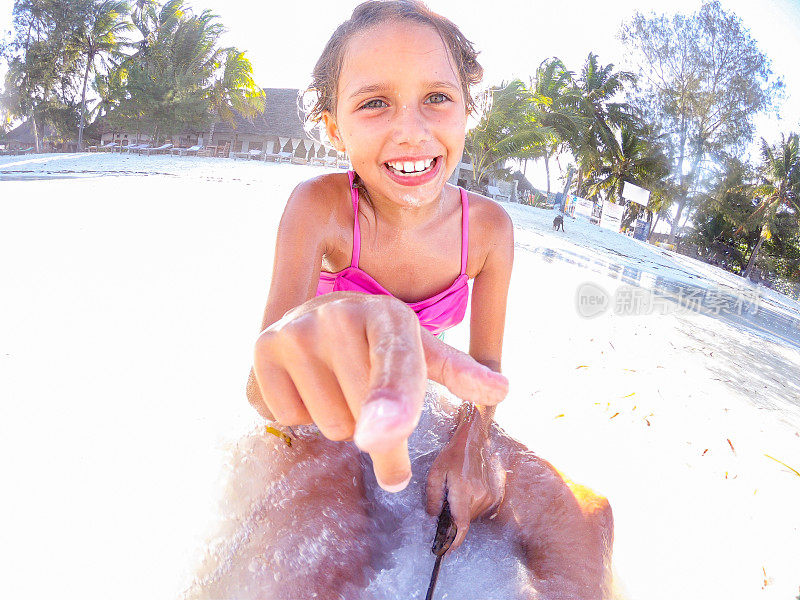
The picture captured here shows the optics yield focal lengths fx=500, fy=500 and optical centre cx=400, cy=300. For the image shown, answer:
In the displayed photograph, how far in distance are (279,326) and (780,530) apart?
170 cm

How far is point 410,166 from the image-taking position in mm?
1432

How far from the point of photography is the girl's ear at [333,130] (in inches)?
64.9

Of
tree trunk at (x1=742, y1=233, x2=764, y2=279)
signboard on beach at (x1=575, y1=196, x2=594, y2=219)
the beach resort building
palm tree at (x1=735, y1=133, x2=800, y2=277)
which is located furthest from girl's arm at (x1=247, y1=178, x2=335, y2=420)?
palm tree at (x1=735, y1=133, x2=800, y2=277)

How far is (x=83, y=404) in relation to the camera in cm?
155

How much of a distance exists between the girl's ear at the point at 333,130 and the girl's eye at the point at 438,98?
339 millimetres

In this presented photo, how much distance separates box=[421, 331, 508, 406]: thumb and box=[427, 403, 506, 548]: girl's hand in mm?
620

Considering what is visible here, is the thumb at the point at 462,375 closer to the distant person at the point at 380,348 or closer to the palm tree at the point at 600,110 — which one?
the distant person at the point at 380,348

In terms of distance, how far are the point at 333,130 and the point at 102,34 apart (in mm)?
35650

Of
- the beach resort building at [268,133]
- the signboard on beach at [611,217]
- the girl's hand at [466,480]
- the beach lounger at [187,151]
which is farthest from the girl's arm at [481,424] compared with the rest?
the beach resort building at [268,133]

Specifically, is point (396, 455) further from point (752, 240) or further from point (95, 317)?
point (752, 240)

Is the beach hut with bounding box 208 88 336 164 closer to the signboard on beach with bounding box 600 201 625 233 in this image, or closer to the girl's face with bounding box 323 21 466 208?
the signboard on beach with bounding box 600 201 625 233

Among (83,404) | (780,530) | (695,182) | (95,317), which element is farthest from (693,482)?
(695,182)

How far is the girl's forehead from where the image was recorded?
1.34m

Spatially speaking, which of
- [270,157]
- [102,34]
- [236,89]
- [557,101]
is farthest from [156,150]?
[557,101]
